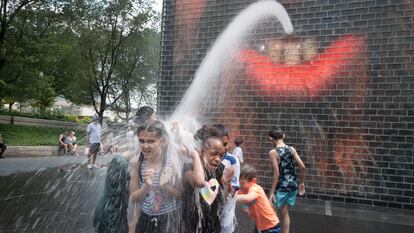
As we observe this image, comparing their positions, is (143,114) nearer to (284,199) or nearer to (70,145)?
(284,199)

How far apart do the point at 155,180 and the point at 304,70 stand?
8.25 metres

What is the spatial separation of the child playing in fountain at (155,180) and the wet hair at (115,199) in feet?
1.56

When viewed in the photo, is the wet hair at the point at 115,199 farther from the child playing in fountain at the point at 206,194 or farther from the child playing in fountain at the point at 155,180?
the child playing in fountain at the point at 206,194

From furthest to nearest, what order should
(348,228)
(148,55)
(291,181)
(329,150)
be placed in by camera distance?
(148,55)
(329,150)
(348,228)
(291,181)

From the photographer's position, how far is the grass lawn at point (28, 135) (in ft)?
78.3

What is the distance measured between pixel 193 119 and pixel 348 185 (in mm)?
4383

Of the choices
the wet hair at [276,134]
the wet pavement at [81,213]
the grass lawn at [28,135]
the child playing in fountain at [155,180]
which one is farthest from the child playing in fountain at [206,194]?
the grass lawn at [28,135]

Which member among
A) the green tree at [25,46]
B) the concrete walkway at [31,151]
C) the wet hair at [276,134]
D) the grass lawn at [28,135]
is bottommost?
the concrete walkway at [31,151]

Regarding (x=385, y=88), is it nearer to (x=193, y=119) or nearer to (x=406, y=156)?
(x=406, y=156)

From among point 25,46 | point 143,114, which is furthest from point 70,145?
point 143,114

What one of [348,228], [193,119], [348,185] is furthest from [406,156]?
[193,119]

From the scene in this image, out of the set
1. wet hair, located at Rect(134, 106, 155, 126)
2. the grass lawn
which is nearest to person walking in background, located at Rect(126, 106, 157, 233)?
wet hair, located at Rect(134, 106, 155, 126)

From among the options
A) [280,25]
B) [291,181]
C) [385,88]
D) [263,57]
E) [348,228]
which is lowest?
[348,228]

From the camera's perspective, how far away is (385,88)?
9.91 metres
